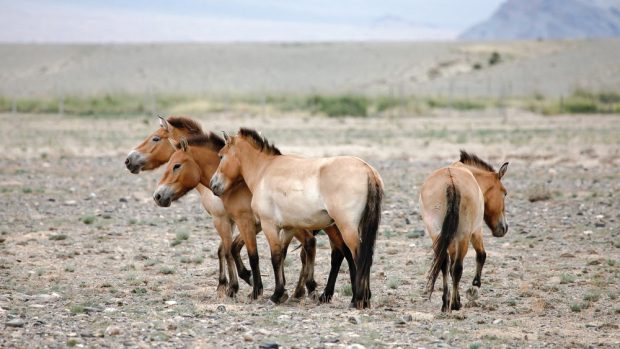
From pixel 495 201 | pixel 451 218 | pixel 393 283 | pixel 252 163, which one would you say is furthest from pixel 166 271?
pixel 495 201

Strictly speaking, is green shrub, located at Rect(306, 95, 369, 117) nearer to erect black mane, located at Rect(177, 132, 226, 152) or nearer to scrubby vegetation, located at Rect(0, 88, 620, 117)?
scrubby vegetation, located at Rect(0, 88, 620, 117)

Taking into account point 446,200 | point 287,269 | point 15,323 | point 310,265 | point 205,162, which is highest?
point 205,162

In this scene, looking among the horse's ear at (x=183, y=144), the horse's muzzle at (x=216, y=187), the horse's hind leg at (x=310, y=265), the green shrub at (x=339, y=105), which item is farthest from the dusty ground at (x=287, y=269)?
the green shrub at (x=339, y=105)

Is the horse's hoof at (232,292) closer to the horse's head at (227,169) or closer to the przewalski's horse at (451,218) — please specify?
the horse's head at (227,169)

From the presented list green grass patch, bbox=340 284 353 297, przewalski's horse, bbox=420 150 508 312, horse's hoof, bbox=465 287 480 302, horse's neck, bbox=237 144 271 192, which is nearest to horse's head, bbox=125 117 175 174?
horse's neck, bbox=237 144 271 192

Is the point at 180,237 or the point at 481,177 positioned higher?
the point at 481,177

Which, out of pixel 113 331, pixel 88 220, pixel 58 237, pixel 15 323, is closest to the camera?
pixel 113 331

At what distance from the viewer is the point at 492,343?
304 inches

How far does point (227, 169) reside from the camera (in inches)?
395

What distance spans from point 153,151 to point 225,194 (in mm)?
1673

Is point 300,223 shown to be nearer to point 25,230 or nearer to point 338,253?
point 338,253

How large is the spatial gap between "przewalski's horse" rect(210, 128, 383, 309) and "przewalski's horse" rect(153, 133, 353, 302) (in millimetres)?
221

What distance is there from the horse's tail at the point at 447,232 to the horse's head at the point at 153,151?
153 inches

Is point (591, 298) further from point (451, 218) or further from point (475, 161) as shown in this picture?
point (475, 161)
